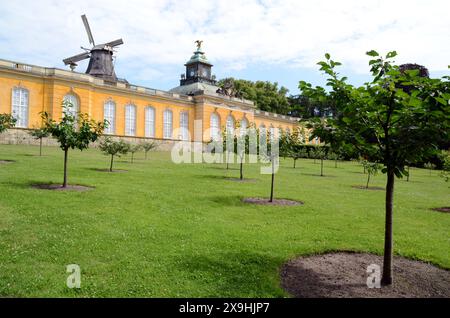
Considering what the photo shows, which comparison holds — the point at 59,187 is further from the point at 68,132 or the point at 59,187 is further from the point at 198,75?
the point at 198,75

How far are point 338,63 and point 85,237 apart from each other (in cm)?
611

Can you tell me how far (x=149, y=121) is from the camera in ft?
161

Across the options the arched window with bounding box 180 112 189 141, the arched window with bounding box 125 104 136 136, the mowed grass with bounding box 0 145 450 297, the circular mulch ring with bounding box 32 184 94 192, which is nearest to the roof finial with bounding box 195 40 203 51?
the arched window with bounding box 180 112 189 141

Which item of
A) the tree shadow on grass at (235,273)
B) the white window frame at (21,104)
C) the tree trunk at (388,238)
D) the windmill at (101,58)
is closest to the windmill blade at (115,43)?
the windmill at (101,58)

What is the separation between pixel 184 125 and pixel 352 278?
1899 inches

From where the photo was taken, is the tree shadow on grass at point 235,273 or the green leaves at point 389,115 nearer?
the green leaves at point 389,115

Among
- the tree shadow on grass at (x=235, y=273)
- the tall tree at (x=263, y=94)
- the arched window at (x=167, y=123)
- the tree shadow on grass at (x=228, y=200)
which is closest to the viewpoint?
the tree shadow on grass at (x=235, y=273)

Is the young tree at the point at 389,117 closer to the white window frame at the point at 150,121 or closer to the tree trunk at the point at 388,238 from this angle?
the tree trunk at the point at 388,238

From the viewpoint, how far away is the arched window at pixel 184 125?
173 ft

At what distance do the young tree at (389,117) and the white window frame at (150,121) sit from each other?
4486 cm

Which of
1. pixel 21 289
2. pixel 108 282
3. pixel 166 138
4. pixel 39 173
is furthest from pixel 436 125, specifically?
pixel 166 138

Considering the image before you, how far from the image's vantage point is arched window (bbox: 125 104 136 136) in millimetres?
46750

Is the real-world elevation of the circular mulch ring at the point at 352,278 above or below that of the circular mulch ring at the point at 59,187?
below

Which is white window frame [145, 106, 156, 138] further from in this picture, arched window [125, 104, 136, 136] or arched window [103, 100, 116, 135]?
arched window [103, 100, 116, 135]
